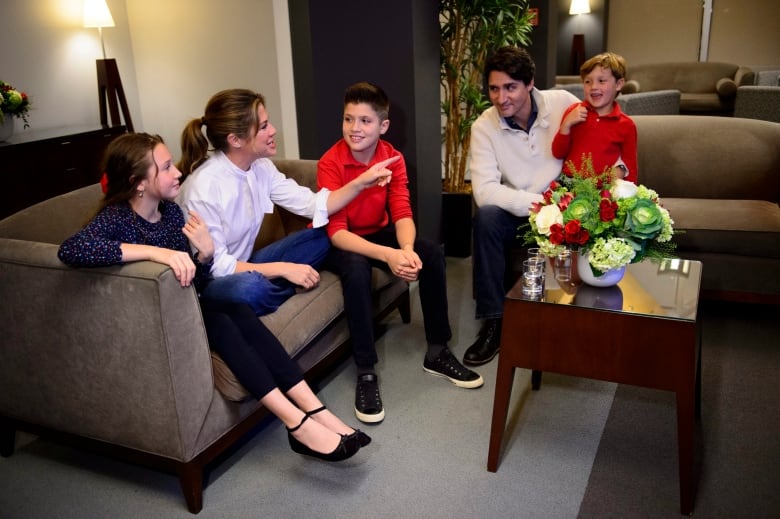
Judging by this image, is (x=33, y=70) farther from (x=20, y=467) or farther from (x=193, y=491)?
(x=193, y=491)

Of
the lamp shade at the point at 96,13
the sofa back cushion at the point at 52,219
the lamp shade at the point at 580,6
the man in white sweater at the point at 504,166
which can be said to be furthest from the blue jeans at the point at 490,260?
the lamp shade at the point at 580,6

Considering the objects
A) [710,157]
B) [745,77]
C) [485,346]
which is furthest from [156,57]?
[745,77]

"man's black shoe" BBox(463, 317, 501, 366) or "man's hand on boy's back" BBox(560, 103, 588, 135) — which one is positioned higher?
"man's hand on boy's back" BBox(560, 103, 588, 135)

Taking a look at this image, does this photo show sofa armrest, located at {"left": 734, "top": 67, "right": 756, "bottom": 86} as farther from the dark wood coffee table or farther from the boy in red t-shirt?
the dark wood coffee table

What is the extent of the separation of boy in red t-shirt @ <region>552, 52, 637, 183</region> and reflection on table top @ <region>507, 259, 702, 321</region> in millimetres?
830

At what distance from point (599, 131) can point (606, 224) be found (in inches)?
44.5

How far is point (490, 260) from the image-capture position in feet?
9.55

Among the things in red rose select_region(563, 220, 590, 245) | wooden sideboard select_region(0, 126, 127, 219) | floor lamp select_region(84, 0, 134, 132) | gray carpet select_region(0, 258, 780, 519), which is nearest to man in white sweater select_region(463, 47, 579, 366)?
gray carpet select_region(0, 258, 780, 519)

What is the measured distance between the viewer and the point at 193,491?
6.61 feet

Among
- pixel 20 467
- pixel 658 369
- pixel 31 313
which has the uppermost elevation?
pixel 31 313

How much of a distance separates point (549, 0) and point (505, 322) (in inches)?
170

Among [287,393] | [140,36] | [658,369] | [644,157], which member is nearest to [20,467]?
[287,393]

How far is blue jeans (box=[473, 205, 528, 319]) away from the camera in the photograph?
9.39 ft

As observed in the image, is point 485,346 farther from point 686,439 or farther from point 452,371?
point 686,439
